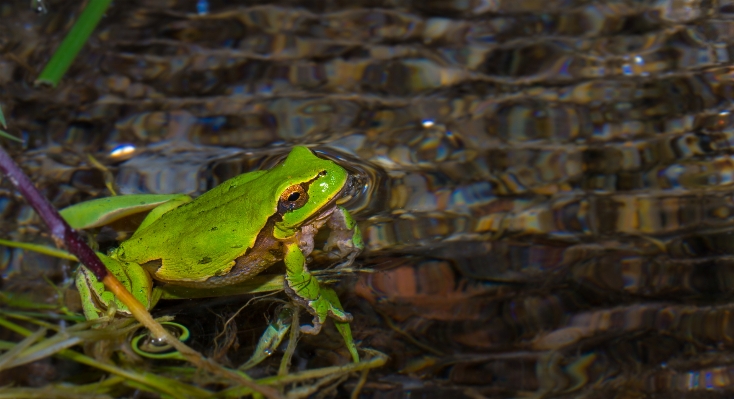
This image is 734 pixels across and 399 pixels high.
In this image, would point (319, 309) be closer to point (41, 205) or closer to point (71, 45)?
point (41, 205)

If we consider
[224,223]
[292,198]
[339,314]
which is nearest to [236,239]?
[224,223]

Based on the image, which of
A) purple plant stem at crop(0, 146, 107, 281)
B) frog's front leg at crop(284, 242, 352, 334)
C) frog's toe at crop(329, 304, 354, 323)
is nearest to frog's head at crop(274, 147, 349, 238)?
frog's front leg at crop(284, 242, 352, 334)

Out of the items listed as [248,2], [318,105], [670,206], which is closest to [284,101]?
[318,105]

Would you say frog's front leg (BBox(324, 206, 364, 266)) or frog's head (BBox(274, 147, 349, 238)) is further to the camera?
frog's front leg (BBox(324, 206, 364, 266))

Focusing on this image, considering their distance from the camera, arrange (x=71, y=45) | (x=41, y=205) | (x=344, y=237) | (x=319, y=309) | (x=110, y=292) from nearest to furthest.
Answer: (x=41, y=205) < (x=110, y=292) < (x=319, y=309) < (x=344, y=237) < (x=71, y=45)

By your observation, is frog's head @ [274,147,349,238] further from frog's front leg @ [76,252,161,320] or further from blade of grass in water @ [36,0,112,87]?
blade of grass in water @ [36,0,112,87]

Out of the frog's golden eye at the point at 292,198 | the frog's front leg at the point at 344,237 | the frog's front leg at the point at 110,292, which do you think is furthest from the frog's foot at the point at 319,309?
the frog's front leg at the point at 110,292
